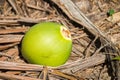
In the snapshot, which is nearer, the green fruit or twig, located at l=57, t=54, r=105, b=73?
the green fruit

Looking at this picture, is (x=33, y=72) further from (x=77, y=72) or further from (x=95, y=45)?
(x=95, y=45)

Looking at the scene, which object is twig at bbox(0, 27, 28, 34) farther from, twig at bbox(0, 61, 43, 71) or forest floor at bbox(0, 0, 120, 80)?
twig at bbox(0, 61, 43, 71)

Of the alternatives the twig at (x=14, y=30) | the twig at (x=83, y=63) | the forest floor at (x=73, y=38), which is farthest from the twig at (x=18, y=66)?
the twig at (x=14, y=30)

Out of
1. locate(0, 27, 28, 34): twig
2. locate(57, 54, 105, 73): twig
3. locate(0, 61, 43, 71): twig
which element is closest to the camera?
locate(0, 61, 43, 71): twig

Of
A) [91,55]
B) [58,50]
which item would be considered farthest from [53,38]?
[91,55]

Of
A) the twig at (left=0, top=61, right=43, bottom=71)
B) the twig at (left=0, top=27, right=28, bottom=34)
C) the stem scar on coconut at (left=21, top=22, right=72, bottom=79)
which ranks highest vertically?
the twig at (left=0, top=27, right=28, bottom=34)

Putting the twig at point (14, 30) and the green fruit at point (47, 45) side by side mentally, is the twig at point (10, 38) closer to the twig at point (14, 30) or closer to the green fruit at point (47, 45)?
the twig at point (14, 30)

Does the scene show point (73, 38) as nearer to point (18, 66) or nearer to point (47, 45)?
point (47, 45)

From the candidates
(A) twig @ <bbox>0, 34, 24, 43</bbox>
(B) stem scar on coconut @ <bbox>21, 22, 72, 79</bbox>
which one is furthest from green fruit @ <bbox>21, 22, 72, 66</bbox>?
(A) twig @ <bbox>0, 34, 24, 43</bbox>
